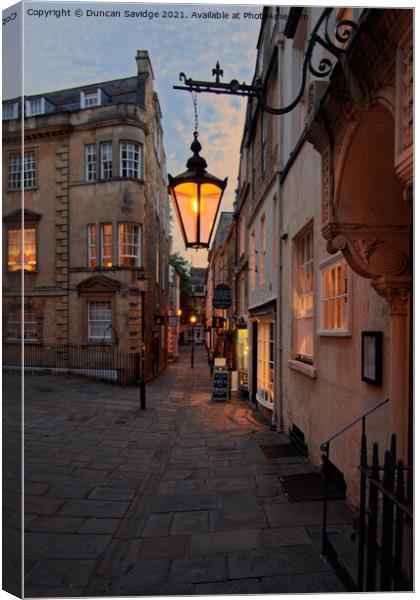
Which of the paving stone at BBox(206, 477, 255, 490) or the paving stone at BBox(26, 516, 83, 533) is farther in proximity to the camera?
the paving stone at BBox(206, 477, 255, 490)

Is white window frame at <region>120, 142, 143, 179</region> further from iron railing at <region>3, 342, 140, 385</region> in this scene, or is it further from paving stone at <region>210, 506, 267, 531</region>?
paving stone at <region>210, 506, 267, 531</region>

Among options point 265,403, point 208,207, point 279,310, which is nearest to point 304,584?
point 208,207

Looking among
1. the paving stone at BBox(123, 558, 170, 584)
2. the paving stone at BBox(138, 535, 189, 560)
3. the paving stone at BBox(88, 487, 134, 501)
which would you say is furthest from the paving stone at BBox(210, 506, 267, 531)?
the paving stone at BBox(88, 487, 134, 501)

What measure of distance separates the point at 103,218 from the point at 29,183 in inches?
181

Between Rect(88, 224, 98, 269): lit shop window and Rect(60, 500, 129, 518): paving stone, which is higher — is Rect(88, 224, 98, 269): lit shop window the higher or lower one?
the higher one

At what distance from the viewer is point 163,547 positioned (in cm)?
325

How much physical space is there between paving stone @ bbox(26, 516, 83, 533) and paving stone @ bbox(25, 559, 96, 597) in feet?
1.82

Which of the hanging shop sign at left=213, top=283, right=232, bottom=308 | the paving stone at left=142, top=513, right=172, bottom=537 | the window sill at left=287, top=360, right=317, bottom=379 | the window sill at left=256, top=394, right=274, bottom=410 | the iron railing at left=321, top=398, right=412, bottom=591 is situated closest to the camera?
the iron railing at left=321, top=398, right=412, bottom=591

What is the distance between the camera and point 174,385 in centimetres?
1460

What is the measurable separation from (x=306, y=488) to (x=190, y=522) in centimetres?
157

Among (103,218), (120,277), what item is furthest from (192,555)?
(120,277)

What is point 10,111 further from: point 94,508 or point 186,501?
point 186,501

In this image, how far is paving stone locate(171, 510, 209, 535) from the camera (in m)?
3.52

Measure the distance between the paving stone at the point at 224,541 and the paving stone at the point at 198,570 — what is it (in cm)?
12
